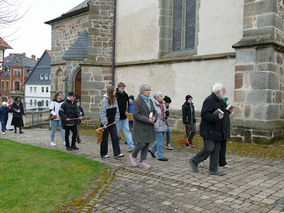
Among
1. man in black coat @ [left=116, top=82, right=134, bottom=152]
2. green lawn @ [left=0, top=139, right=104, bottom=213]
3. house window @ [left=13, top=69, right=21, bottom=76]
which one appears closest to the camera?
green lawn @ [left=0, top=139, right=104, bottom=213]

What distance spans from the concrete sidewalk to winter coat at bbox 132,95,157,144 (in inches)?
25.4

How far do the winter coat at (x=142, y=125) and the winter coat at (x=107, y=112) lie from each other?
117 centimetres

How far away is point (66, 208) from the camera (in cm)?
411

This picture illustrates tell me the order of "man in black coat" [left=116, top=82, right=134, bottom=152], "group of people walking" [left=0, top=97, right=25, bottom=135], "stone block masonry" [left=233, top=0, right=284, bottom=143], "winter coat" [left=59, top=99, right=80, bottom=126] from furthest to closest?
1. "group of people walking" [left=0, top=97, right=25, bottom=135]
2. "stone block masonry" [left=233, top=0, right=284, bottom=143]
3. "winter coat" [left=59, top=99, right=80, bottom=126]
4. "man in black coat" [left=116, top=82, right=134, bottom=152]

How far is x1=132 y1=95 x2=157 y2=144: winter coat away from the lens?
6.22 m

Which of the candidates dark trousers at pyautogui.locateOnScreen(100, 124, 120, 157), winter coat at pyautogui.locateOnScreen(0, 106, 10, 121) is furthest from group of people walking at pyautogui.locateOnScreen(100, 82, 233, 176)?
winter coat at pyautogui.locateOnScreen(0, 106, 10, 121)

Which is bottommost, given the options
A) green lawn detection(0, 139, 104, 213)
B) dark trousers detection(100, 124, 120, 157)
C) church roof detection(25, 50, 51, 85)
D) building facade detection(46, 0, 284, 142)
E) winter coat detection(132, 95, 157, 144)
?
green lawn detection(0, 139, 104, 213)

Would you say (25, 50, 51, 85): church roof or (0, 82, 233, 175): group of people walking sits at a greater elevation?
(25, 50, 51, 85): church roof

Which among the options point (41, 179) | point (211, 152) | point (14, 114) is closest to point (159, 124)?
point (211, 152)

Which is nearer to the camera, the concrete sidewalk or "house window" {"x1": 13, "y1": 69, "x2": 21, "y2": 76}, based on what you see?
the concrete sidewalk

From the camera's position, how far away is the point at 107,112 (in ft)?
24.0

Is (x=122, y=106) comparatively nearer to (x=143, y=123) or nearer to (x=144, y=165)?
(x=143, y=123)

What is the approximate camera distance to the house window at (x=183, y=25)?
41.2 ft

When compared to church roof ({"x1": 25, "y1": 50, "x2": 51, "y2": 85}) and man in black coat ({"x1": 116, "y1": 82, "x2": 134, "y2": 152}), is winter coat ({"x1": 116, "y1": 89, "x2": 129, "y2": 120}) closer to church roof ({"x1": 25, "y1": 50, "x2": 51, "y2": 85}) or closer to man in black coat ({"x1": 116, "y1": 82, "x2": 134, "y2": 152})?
man in black coat ({"x1": 116, "y1": 82, "x2": 134, "y2": 152})
